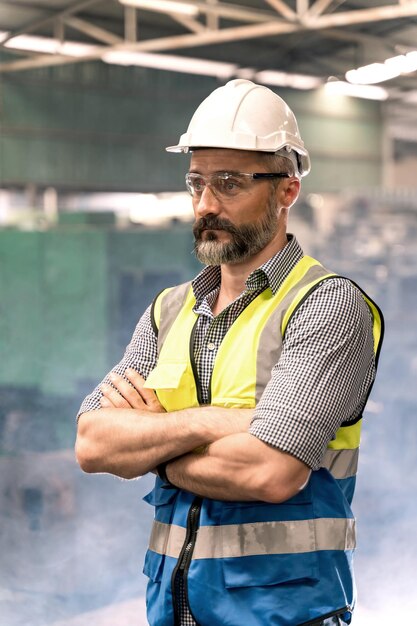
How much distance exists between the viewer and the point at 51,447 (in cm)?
369

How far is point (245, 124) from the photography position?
1925mm

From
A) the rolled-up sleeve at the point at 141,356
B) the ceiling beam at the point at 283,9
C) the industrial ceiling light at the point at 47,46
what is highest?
the ceiling beam at the point at 283,9

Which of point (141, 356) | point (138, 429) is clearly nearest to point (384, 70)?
point (141, 356)

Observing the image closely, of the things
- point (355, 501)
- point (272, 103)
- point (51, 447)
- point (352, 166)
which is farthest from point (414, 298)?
point (272, 103)

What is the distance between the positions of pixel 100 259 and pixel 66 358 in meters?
0.43

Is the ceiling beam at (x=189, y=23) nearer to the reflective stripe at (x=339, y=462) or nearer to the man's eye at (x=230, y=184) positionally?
the man's eye at (x=230, y=184)

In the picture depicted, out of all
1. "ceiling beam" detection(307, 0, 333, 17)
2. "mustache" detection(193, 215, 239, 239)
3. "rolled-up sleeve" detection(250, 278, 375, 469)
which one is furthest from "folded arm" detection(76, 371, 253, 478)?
"ceiling beam" detection(307, 0, 333, 17)

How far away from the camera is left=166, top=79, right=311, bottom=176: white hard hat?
1915 mm

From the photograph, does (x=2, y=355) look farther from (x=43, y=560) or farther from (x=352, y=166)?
(x=352, y=166)

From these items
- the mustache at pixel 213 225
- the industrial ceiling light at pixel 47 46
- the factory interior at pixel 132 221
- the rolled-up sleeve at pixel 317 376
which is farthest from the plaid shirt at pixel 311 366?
the industrial ceiling light at pixel 47 46

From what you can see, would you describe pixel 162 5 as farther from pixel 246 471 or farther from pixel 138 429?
pixel 246 471

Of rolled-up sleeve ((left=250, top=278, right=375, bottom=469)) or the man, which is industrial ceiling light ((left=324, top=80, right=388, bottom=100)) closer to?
the man

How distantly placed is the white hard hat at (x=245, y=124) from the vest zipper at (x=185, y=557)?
0.74 metres

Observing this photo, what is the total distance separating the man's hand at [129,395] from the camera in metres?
1.96
